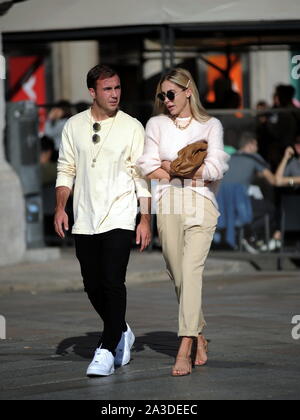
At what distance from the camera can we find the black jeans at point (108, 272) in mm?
8211

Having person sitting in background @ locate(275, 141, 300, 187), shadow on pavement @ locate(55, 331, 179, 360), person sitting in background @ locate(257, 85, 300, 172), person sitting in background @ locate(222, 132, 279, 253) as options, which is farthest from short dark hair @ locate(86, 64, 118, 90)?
person sitting in background @ locate(257, 85, 300, 172)

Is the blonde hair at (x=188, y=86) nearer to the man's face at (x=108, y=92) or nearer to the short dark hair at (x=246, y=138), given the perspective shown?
the man's face at (x=108, y=92)

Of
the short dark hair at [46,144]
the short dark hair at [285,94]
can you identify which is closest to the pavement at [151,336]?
the short dark hair at [285,94]

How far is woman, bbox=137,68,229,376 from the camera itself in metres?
8.15

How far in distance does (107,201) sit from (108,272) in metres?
0.45

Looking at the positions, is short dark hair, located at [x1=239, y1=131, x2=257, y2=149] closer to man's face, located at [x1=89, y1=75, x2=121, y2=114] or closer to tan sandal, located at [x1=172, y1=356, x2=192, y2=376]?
man's face, located at [x1=89, y1=75, x2=121, y2=114]

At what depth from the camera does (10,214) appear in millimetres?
15789

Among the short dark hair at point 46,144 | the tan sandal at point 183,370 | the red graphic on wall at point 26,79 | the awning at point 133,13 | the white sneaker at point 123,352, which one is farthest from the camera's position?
the red graphic on wall at point 26,79

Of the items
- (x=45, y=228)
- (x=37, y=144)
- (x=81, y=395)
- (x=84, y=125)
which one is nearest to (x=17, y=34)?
(x=37, y=144)

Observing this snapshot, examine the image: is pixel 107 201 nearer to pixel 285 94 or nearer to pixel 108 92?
pixel 108 92

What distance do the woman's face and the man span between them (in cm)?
27

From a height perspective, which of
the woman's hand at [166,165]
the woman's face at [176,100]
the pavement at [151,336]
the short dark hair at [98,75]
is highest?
the short dark hair at [98,75]

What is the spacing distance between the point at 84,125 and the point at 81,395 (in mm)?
1844

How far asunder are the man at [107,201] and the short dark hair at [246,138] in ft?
28.3
